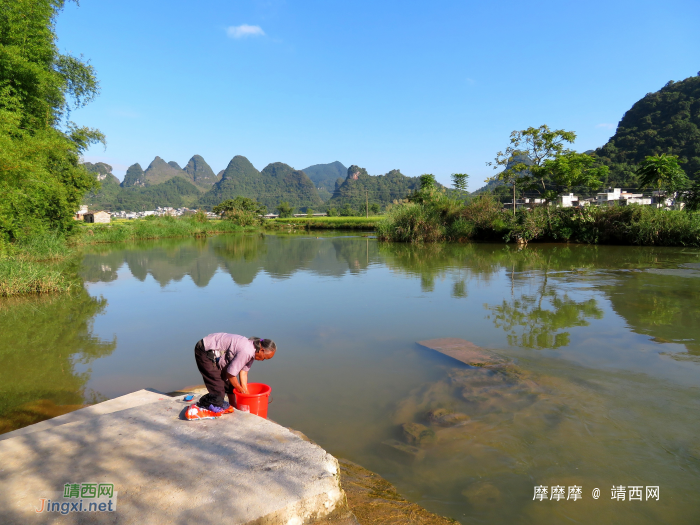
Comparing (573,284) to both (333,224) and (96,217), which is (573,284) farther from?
(96,217)

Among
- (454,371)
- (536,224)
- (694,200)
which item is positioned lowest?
(454,371)

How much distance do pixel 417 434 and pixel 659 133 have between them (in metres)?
52.5

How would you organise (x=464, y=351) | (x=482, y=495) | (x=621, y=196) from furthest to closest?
(x=621, y=196) < (x=464, y=351) < (x=482, y=495)

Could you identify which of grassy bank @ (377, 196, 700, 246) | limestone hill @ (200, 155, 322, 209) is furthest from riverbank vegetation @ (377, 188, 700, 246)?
limestone hill @ (200, 155, 322, 209)

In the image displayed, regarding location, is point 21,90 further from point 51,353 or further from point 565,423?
point 565,423

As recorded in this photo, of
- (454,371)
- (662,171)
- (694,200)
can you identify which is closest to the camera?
(454,371)

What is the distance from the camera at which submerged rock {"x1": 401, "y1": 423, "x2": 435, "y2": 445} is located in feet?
11.4

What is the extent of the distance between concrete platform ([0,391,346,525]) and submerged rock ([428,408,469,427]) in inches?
57.4

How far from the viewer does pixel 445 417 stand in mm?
3848

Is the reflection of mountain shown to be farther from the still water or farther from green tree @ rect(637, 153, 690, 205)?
green tree @ rect(637, 153, 690, 205)

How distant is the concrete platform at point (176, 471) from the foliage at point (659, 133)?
45.3 meters

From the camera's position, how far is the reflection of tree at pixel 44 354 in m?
4.27

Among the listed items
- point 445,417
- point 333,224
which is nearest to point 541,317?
point 445,417

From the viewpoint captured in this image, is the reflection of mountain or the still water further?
the reflection of mountain
